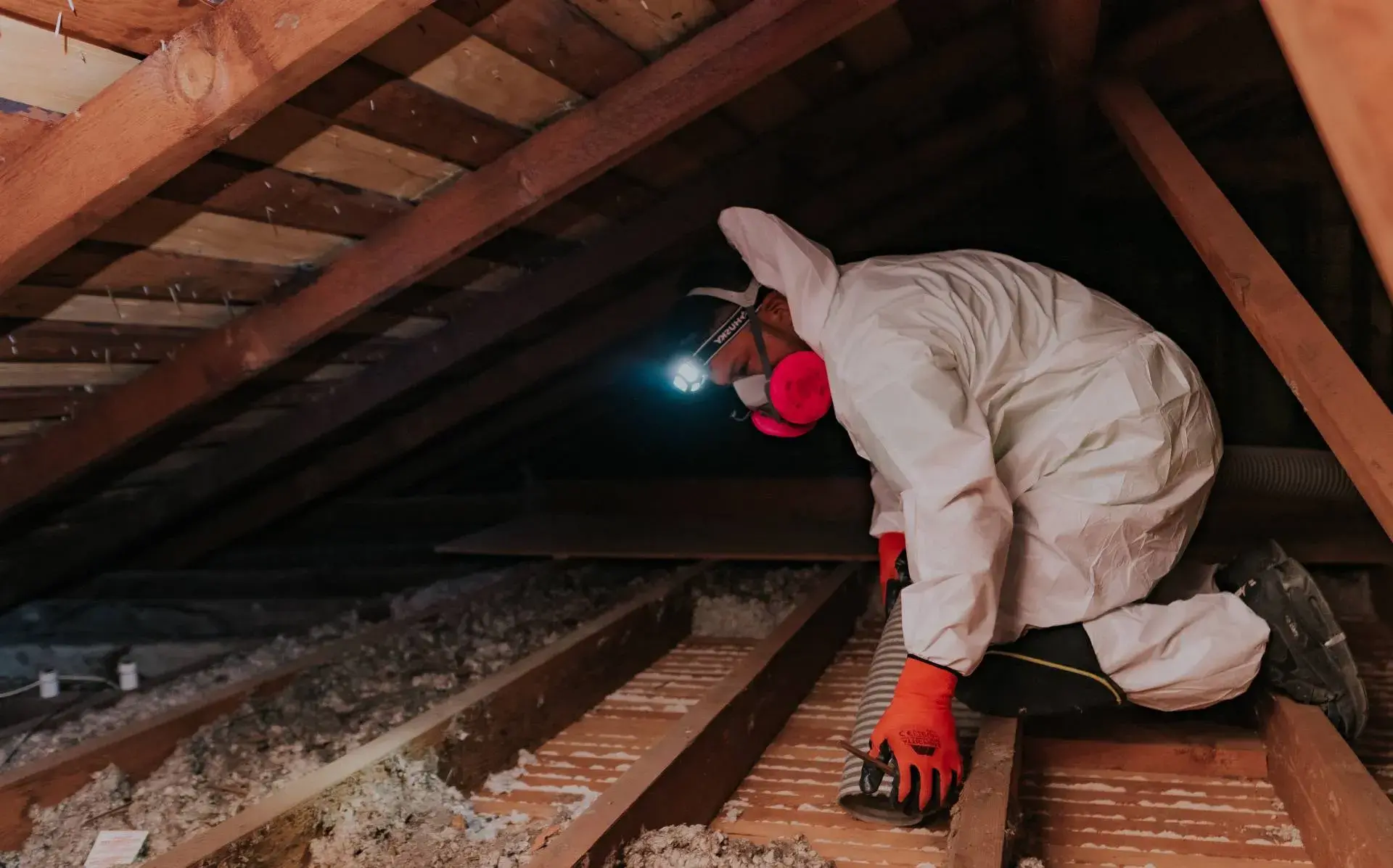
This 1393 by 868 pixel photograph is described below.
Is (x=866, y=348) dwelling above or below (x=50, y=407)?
below

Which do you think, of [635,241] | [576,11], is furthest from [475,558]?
[576,11]

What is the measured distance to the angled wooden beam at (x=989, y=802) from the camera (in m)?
1.45

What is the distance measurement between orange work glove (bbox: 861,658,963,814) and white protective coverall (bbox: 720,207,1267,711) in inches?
1.7

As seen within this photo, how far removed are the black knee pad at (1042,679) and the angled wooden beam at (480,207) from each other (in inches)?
49.0

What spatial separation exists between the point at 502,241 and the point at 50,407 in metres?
1.12

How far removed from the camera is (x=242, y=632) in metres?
3.51

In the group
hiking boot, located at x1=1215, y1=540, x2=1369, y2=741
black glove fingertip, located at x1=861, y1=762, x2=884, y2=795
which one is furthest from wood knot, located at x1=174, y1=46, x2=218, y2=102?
hiking boot, located at x1=1215, y1=540, x2=1369, y2=741

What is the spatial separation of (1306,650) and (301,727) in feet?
7.18

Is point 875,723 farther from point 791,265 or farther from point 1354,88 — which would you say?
point 1354,88

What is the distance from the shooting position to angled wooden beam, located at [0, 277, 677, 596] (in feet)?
10.6

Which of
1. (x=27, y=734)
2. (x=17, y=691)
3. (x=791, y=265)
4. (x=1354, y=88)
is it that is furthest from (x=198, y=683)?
(x=1354, y=88)

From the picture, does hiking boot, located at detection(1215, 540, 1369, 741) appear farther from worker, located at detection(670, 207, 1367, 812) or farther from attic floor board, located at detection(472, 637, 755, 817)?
attic floor board, located at detection(472, 637, 755, 817)

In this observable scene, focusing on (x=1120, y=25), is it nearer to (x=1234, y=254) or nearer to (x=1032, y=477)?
(x=1234, y=254)

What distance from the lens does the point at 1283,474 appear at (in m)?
2.44
